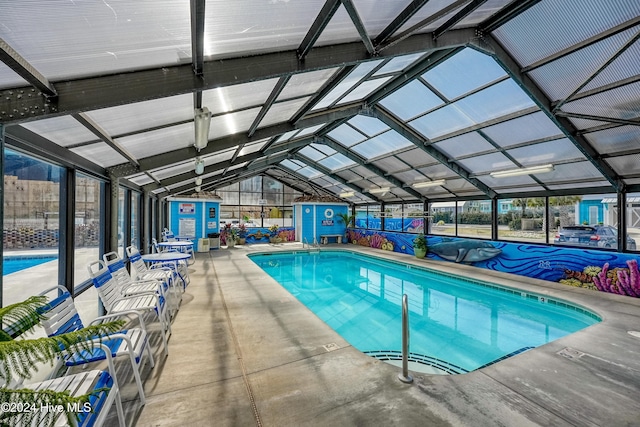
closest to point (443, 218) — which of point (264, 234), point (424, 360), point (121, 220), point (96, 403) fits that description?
point (424, 360)

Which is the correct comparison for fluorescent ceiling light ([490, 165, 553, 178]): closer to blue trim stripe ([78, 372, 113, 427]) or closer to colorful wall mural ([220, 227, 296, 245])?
blue trim stripe ([78, 372, 113, 427])

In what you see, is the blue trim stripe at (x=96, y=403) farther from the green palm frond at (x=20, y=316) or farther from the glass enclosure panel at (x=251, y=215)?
the glass enclosure panel at (x=251, y=215)

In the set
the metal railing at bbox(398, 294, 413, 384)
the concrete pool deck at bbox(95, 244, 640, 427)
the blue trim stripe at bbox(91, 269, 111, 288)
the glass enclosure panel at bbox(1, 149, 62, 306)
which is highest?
the glass enclosure panel at bbox(1, 149, 62, 306)

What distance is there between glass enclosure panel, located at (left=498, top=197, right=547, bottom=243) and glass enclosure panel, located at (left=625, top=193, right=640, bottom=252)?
6.03 feet

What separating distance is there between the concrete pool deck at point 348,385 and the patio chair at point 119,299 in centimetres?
46

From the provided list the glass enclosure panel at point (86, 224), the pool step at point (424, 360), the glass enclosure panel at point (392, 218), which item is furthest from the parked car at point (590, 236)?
the glass enclosure panel at point (86, 224)

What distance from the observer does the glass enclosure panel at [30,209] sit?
2549 mm

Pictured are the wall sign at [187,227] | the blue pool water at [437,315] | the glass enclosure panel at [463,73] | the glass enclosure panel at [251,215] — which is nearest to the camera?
the blue pool water at [437,315]

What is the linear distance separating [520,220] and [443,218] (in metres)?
2.68

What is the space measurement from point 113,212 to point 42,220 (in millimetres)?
1394

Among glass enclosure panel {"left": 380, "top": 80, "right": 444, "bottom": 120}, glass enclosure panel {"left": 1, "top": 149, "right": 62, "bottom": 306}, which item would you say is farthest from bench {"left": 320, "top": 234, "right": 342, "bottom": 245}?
glass enclosure panel {"left": 1, "top": 149, "right": 62, "bottom": 306}

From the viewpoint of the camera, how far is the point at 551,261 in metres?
6.89

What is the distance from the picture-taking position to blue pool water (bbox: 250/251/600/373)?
4.05 metres

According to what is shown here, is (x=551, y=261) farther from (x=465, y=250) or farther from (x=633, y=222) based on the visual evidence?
(x=465, y=250)
